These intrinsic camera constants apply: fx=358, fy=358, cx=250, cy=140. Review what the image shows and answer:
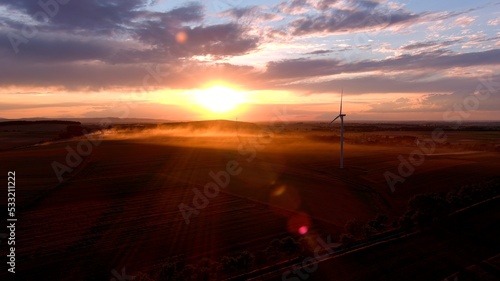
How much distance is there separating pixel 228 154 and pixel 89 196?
2790 centimetres

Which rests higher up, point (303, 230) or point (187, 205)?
point (187, 205)

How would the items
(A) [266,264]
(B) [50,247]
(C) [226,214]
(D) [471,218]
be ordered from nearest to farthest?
(A) [266,264]
(B) [50,247]
(D) [471,218]
(C) [226,214]

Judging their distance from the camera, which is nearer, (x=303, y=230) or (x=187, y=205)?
(x=303, y=230)

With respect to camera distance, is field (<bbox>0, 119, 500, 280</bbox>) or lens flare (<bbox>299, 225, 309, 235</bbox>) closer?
field (<bbox>0, 119, 500, 280</bbox>)

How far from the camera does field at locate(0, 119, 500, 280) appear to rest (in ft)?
52.7

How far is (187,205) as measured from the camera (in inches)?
960

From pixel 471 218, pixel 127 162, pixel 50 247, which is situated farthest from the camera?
pixel 127 162

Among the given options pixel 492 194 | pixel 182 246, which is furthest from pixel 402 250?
pixel 492 194

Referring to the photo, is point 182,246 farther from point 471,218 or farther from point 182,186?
point 471,218

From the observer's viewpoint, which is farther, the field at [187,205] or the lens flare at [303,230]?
the lens flare at [303,230]

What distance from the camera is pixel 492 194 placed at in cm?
2548

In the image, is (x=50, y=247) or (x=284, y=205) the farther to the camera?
(x=284, y=205)

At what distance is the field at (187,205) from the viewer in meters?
16.1

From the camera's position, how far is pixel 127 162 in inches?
1667
